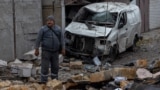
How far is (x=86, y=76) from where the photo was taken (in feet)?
34.5

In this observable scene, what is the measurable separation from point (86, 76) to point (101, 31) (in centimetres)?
434

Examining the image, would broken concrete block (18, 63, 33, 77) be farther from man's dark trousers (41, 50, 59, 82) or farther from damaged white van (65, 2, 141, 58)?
damaged white van (65, 2, 141, 58)

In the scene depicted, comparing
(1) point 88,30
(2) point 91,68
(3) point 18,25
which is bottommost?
(2) point 91,68

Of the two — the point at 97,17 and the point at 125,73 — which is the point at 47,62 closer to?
the point at 125,73

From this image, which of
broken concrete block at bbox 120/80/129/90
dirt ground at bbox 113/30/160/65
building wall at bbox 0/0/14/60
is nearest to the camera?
broken concrete block at bbox 120/80/129/90

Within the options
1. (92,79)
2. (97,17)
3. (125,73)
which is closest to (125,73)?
(125,73)

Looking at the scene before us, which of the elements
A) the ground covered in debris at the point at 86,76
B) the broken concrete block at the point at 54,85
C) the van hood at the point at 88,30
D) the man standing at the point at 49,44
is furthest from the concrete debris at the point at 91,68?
the broken concrete block at the point at 54,85

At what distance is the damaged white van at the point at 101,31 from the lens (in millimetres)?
14484

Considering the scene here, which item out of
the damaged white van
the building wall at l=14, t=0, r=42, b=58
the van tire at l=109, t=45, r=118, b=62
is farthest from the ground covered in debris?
the building wall at l=14, t=0, r=42, b=58

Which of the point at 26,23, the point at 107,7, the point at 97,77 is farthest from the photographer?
the point at 107,7

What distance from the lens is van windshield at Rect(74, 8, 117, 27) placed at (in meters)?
15.2

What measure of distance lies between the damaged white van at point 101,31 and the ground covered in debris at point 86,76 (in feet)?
1.39

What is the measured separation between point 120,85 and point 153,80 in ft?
2.46

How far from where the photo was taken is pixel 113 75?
10.3 meters
